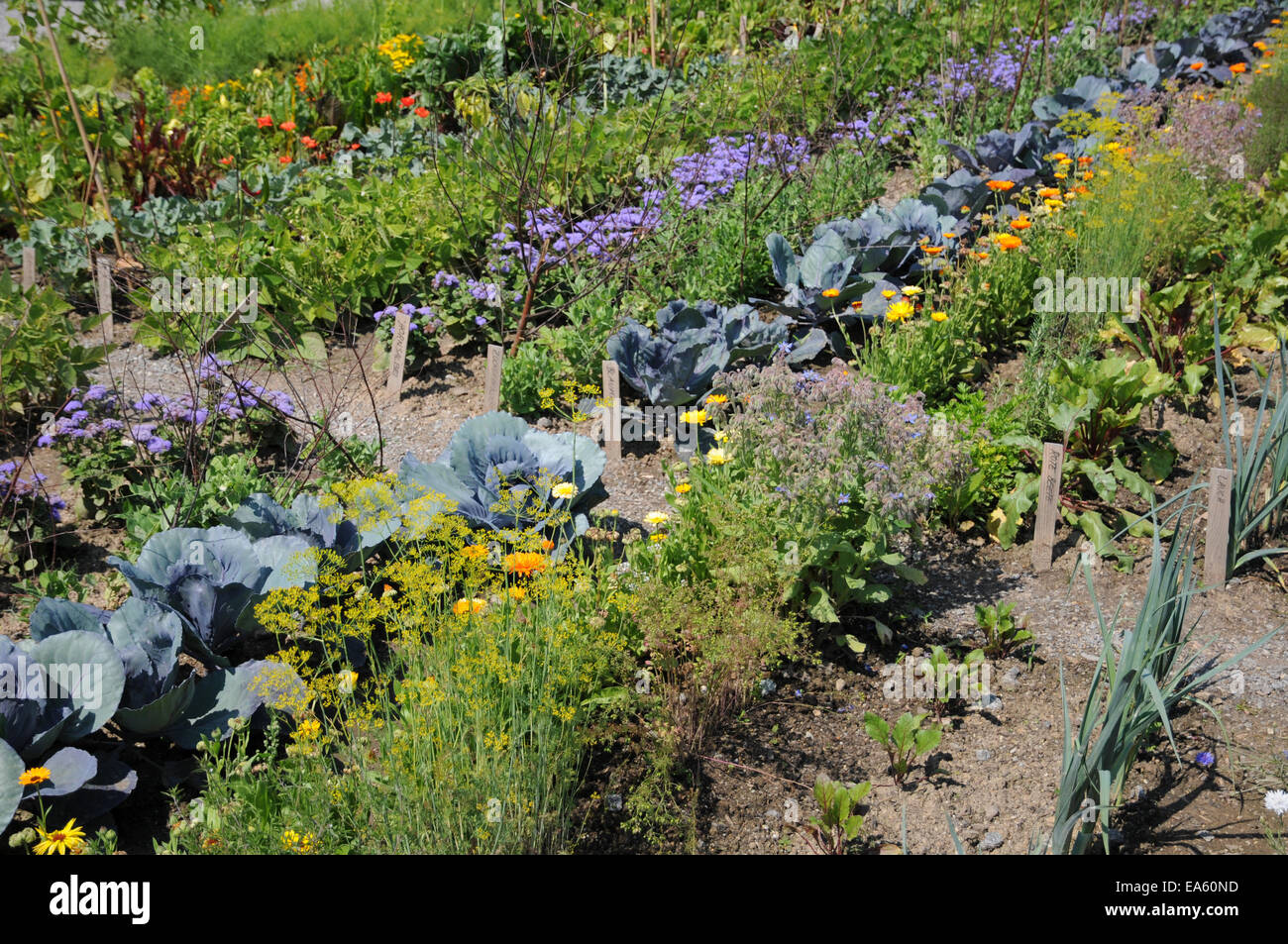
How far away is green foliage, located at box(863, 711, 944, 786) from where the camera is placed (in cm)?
285

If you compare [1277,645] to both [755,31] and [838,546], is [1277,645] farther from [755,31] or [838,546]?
[755,31]

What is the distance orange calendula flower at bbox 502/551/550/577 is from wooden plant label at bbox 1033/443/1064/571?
1.94 metres

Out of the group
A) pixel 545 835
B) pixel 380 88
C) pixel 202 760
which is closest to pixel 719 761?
pixel 545 835

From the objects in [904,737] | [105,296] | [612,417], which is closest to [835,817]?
[904,737]

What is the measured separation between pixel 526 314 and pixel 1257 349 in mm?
3491

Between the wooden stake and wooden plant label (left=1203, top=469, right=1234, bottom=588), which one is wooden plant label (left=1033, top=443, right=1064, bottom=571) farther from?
the wooden stake

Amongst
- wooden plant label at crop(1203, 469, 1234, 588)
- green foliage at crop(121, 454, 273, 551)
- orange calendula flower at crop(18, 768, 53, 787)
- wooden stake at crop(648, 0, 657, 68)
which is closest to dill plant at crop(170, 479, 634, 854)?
orange calendula flower at crop(18, 768, 53, 787)

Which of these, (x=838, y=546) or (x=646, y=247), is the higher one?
(x=646, y=247)

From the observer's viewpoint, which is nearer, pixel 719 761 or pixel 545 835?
pixel 545 835

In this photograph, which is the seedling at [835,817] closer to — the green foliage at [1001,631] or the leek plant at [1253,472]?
the green foliage at [1001,631]

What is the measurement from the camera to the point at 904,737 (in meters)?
2.87

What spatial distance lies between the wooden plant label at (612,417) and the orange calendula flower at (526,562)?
1.48m

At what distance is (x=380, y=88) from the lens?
7.93m

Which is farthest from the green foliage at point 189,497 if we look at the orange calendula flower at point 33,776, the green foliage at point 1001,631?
the green foliage at point 1001,631
